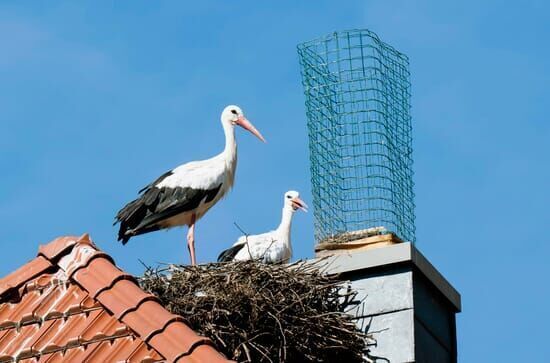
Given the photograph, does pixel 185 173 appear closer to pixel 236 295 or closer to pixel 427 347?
pixel 236 295

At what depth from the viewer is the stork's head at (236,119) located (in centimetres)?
1502

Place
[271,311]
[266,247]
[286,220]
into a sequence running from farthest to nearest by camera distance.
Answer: [286,220]
[266,247]
[271,311]

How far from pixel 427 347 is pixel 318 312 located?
1.00 m

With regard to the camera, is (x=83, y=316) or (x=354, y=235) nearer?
(x=83, y=316)

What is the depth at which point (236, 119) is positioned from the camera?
15.1 metres

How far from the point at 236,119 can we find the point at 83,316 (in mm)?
8400

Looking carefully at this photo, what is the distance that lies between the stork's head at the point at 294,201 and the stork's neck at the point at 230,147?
0.62 m

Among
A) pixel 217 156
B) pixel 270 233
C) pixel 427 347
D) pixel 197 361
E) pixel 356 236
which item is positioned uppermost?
pixel 217 156

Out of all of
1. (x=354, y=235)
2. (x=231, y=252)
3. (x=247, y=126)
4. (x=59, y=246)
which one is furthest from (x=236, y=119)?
(x=59, y=246)

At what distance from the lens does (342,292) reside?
1062 cm

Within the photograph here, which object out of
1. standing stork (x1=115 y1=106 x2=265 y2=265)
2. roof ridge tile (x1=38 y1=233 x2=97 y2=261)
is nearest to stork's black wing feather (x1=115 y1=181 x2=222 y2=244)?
standing stork (x1=115 y1=106 x2=265 y2=265)

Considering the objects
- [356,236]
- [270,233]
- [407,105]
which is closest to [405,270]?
[356,236]

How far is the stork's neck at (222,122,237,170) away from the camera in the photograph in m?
14.6

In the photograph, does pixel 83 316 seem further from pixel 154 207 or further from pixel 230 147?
pixel 230 147
